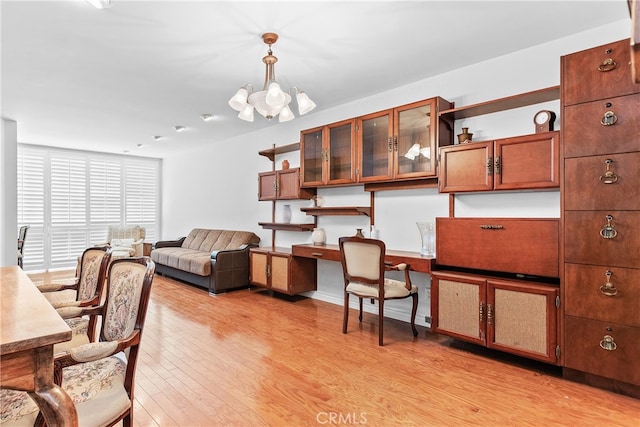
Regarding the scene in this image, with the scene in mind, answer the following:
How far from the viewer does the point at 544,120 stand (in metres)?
2.71

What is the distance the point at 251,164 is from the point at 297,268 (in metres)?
2.29

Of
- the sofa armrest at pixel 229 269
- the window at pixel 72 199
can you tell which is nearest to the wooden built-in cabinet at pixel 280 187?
the sofa armrest at pixel 229 269

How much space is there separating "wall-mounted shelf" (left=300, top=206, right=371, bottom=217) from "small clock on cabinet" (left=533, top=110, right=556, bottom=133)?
1899 millimetres

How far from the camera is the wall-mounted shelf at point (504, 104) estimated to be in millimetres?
2695

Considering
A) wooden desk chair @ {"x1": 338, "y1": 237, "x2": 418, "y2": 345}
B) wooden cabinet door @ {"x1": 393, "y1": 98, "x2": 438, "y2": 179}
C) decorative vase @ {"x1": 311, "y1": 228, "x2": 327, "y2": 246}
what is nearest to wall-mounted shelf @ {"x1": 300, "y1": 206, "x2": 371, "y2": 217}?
decorative vase @ {"x1": 311, "y1": 228, "x2": 327, "y2": 246}

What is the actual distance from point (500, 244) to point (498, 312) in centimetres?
53

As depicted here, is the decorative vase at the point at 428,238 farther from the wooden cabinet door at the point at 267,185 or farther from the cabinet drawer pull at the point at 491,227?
the wooden cabinet door at the point at 267,185

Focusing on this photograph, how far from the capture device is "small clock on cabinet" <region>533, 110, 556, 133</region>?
268cm

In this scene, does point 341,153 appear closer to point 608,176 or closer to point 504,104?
point 504,104

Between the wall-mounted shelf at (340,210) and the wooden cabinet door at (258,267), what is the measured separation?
0.90m

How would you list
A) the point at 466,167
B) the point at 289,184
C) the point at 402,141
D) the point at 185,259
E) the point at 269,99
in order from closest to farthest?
the point at 269,99, the point at 466,167, the point at 402,141, the point at 289,184, the point at 185,259

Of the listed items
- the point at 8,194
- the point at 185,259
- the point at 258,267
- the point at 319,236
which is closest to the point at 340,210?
the point at 319,236

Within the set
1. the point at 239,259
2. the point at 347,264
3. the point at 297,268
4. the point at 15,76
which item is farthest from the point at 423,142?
the point at 15,76

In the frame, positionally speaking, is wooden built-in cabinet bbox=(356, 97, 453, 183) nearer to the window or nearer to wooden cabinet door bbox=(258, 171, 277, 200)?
wooden cabinet door bbox=(258, 171, 277, 200)
